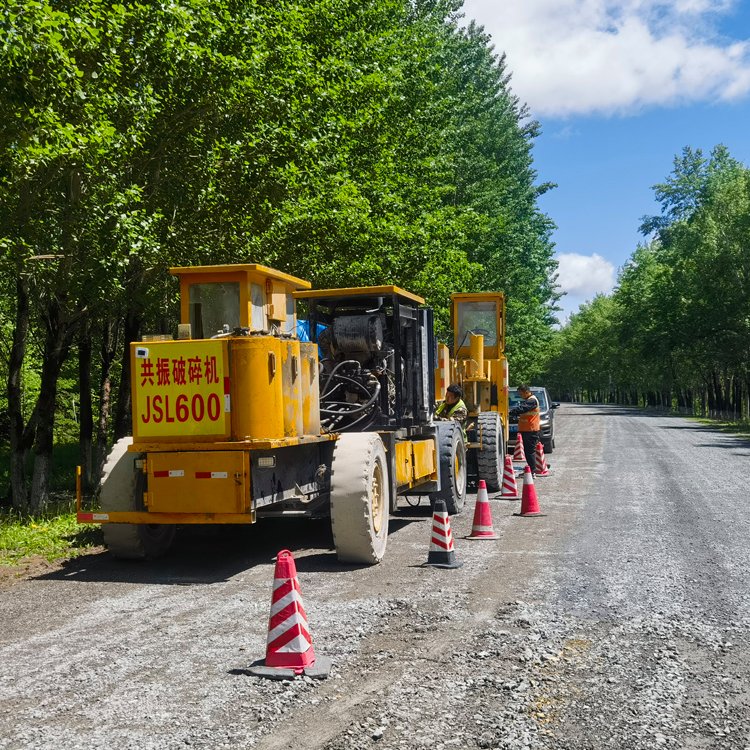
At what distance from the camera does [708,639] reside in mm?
6887

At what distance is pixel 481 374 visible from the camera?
1939 centimetres

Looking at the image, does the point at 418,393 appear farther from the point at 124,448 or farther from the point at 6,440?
the point at 6,440

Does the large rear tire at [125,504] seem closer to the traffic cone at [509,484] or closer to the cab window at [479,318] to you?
the traffic cone at [509,484]

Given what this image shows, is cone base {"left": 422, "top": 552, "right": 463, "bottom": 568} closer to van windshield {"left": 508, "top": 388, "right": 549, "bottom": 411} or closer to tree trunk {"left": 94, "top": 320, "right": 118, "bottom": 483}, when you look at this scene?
tree trunk {"left": 94, "top": 320, "right": 118, "bottom": 483}

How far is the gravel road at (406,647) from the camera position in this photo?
5168 millimetres

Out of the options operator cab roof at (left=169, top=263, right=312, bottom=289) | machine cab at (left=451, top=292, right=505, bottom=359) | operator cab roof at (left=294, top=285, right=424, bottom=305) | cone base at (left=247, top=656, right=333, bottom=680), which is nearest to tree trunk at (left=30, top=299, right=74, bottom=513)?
operator cab roof at (left=294, top=285, right=424, bottom=305)

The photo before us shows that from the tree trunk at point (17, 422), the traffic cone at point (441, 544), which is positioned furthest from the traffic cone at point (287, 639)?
the tree trunk at point (17, 422)

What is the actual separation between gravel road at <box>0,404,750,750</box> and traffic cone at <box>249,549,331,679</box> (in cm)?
14

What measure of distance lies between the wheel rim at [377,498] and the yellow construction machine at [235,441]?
2 centimetres

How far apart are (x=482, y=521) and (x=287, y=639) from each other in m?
6.17

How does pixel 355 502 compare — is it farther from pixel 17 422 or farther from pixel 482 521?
pixel 17 422

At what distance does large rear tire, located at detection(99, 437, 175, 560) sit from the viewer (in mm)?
9828

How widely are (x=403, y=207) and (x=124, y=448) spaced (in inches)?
531

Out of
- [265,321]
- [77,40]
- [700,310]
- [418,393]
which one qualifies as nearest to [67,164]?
[77,40]
